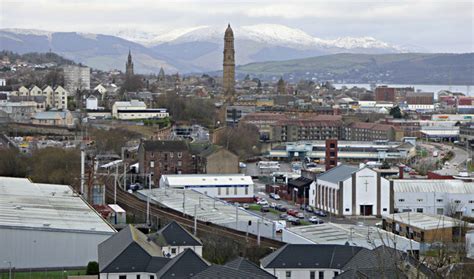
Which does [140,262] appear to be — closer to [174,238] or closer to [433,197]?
[174,238]

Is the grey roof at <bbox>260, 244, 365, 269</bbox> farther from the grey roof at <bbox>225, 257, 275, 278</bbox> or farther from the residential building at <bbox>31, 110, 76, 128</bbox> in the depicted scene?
the residential building at <bbox>31, 110, 76, 128</bbox>

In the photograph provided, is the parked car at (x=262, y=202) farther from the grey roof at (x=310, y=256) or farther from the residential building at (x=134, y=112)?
the residential building at (x=134, y=112)

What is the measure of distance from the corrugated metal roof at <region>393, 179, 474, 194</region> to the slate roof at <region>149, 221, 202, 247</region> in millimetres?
8267

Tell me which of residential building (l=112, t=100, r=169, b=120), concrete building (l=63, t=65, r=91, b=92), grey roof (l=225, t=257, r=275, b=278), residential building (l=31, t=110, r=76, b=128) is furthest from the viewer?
concrete building (l=63, t=65, r=91, b=92)

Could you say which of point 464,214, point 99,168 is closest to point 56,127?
point 99,168

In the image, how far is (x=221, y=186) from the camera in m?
24.2

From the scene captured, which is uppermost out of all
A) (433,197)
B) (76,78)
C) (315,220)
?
(76,78)

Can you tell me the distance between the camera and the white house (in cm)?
2159

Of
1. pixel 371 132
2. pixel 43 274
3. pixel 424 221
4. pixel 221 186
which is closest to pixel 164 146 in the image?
pixel 221 186

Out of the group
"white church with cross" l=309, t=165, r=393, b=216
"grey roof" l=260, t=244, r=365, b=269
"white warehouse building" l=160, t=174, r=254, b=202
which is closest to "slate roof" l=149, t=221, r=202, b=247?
"grey roof" l=260, t=244, r=365, b=269

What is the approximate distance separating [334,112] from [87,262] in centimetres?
4175

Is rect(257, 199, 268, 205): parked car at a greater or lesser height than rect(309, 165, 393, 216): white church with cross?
lesser

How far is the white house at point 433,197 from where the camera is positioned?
21.6 metres

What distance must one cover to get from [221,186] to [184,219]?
18.0ft
